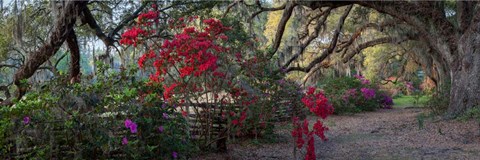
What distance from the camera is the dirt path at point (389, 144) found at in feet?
24.5

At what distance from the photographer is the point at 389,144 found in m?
8.76

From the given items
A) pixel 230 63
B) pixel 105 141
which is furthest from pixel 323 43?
pixel 105 141

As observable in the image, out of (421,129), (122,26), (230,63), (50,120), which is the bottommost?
(421,129)

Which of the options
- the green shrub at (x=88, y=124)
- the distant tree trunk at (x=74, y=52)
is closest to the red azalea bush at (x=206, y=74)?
the green shrub at (x=88, y=124)

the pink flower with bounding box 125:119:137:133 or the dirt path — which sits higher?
the pink flower with bounding box 125:119:137:133

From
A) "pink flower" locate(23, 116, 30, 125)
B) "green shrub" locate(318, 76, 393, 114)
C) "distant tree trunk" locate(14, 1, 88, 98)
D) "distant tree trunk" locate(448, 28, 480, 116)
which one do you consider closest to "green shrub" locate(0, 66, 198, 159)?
"pink flower" locate(23, 116, 30, 125)

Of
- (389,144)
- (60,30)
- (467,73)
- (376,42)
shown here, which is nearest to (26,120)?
(60,30)

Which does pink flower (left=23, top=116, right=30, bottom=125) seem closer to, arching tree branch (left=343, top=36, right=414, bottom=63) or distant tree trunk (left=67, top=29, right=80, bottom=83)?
distant tree trunk (left=67, top=29, right=80, bottom=83)

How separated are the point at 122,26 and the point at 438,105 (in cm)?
868

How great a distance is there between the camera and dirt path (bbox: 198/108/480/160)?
24.5 feet

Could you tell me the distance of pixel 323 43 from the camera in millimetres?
21453

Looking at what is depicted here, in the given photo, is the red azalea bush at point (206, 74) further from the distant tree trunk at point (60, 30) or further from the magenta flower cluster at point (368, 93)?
the magenta flower cluster at point (368, 93)

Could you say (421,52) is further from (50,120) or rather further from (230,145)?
(50,120)

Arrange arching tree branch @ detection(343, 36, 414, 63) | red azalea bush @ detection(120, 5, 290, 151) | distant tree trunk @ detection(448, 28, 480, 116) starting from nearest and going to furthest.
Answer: red azalea bush @ detection(120, 5, 290, 151), distant tree trunk @ detection(448, 28, 480, 116), arching tree branch @ detection(343, 36, 414, 63)
